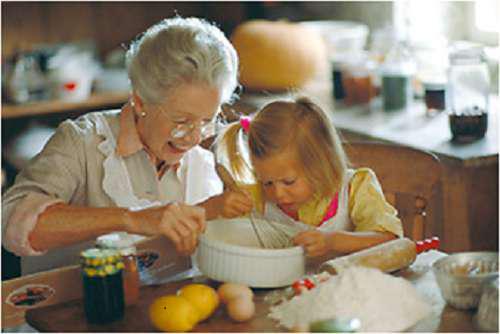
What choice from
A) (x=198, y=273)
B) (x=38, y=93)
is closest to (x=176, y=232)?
(x=198, y=273)

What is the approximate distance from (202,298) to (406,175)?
0.73 m

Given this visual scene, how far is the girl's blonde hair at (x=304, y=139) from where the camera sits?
177cm

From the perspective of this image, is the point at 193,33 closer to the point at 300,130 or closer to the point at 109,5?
the point at 300,130

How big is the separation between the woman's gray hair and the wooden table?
468mm

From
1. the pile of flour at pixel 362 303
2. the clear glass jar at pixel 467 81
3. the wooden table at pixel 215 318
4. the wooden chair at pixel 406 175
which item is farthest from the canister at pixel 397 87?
the pile of flour at pixel 362 303

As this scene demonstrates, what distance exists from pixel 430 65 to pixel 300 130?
1415mm

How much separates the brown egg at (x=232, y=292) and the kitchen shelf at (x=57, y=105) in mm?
2026

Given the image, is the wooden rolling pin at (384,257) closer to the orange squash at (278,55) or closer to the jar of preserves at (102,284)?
the jar of preserves at (102,284)

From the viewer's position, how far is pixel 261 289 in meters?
1.57

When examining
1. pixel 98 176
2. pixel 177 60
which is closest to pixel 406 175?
pixel 177 60

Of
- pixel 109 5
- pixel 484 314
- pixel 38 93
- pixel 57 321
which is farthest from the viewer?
pixel 109 5

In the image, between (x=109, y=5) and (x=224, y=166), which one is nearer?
(x=224, y=166)

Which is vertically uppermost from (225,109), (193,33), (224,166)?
(193,33)

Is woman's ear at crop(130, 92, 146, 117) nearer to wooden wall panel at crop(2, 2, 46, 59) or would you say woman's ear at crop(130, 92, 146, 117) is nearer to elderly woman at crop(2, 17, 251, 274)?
elderly woman at crop(2, 17, 251, 274)
